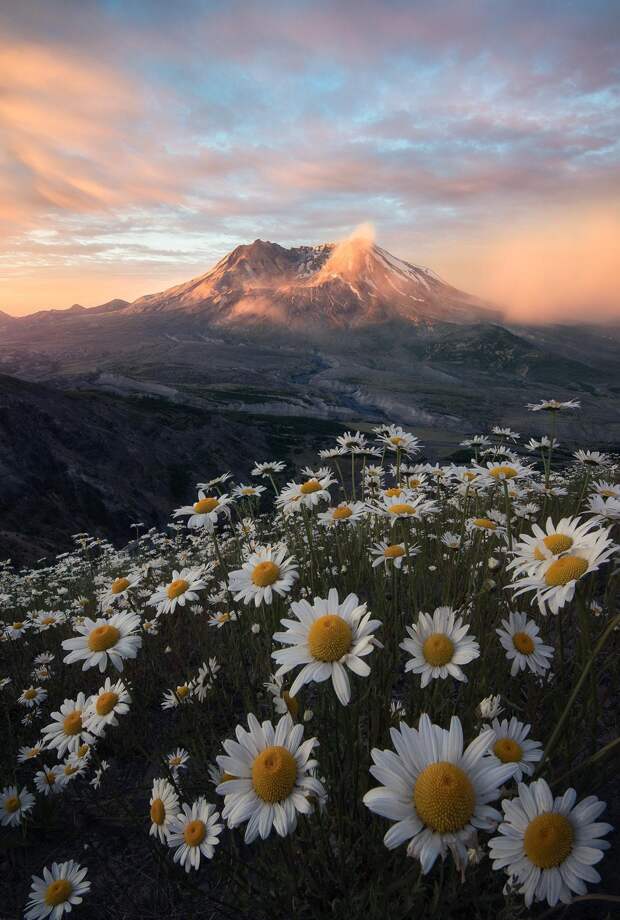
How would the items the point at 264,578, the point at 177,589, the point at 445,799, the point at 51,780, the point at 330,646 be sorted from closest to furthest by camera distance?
the point at 445,799 → the point at 330,646 → the point at 264,578 → the point at 177,589 → the point at 51,780

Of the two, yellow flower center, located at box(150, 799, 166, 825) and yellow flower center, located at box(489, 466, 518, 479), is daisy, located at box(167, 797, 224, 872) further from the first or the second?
yellow flower center, located at box(489, 466, 518, 479)

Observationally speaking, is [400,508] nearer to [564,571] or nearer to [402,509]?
[402,509]

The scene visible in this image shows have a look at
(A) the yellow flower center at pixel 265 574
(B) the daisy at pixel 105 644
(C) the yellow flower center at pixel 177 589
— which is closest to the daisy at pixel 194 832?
(B) the daisy at pixel 105 644

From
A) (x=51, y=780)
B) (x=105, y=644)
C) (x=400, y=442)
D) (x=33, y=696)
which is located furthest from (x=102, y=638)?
(x=400, y=442)

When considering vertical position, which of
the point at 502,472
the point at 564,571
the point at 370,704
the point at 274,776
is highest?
the point at 564,571

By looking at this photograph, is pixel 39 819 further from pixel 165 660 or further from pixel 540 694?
pixel 540 694

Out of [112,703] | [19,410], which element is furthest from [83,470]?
[112,703]

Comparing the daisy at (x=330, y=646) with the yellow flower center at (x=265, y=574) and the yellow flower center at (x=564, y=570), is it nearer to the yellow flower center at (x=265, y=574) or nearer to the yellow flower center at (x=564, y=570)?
the yellow flower center at (x=265, y=574)
